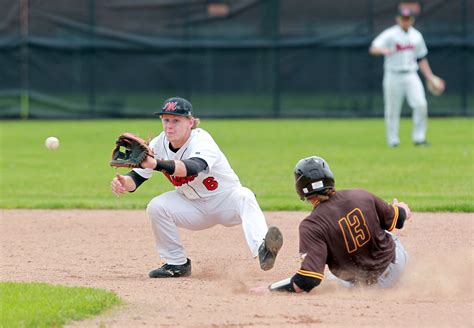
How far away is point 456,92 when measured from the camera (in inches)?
820

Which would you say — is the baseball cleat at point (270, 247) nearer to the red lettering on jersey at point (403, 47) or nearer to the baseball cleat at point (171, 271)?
the baseball cleat at point (171, 271)

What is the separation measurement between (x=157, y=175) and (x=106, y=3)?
8538 millimetres

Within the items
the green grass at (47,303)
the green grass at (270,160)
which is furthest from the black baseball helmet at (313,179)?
the green grass at (270,160)

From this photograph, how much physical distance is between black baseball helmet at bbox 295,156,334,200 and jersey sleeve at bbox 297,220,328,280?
0.21 meters

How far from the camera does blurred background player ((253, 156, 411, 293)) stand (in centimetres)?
575

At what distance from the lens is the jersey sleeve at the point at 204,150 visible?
6602 millimetres

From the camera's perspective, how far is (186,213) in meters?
6.98

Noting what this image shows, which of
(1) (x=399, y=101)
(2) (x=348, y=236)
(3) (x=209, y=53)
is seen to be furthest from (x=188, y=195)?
(3) (x=209, y=53)

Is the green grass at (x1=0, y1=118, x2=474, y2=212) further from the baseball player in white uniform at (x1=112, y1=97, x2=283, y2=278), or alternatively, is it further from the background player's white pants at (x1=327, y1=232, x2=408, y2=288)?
the background player's white pants at (x1=327, y1=232, x2=408, y2=288)

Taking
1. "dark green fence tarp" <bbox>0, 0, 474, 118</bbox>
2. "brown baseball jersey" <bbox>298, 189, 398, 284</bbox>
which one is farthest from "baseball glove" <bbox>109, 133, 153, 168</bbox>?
"dark green fence tarp" <bbox>0, 0, 474, 118</bbox>

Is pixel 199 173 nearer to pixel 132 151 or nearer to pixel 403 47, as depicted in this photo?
pixel 132 151

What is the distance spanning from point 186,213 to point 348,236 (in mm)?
1589

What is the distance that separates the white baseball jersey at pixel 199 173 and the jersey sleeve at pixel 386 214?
1.36 meters

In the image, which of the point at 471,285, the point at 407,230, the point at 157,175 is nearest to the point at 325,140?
the point at 157,175
